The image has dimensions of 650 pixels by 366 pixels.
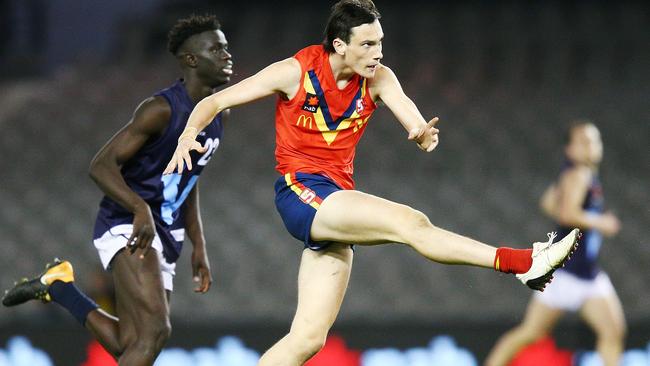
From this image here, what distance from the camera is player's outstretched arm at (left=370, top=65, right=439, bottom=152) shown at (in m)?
4.10

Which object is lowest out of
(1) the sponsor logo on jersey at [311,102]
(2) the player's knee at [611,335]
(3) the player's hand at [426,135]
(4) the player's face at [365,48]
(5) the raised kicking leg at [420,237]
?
(2) the player's knee at [611,335]

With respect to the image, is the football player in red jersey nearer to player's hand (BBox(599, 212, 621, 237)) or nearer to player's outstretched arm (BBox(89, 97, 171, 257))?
player's outstretched arm (BBox(89, 97, 171, 257))

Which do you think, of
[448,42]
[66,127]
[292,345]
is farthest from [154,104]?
[448,42]

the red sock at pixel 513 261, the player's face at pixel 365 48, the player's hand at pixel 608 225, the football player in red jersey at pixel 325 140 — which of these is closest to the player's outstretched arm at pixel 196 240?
the football player in red jersey at pixel 325 140

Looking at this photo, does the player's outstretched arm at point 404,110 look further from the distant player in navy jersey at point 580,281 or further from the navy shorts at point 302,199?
the distant player in navy jersey at point 580,281

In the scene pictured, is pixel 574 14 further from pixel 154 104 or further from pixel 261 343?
pixel 154 104

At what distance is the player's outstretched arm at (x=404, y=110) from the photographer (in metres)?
4.10

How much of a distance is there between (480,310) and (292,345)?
466 cm

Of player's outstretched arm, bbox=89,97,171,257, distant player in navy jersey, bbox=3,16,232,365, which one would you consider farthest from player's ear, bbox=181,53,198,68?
player's outstretched arm, bbox=89,97,171,257

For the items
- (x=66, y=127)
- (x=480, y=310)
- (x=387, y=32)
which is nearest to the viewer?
(x=480, y=310)

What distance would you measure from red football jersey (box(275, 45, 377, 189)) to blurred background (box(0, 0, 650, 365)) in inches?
116

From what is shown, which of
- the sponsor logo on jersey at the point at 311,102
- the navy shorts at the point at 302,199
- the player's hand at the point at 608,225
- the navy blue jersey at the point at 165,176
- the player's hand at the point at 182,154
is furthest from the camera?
the player's hand at the point at 608,225

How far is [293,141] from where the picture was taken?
4.41m

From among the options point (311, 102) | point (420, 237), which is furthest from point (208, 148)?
point (420, 237)
